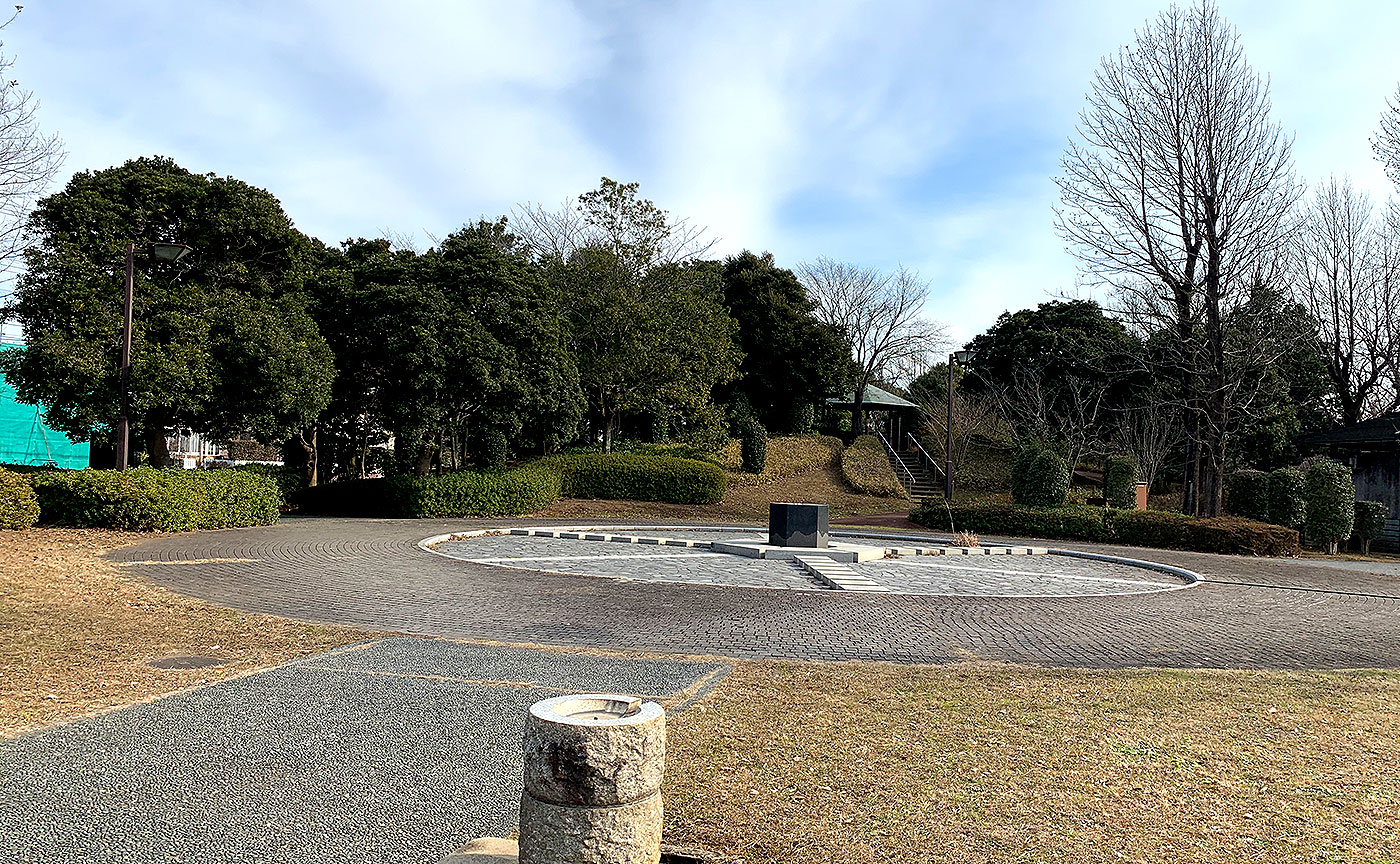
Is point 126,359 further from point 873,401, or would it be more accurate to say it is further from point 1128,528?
point 873,401

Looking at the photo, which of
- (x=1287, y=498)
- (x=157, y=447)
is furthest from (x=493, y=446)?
A: (x=1287, y=498)

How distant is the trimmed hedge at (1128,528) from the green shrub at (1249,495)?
5.47ft

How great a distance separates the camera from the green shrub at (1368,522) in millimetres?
22281

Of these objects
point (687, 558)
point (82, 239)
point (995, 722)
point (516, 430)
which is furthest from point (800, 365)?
point (995, 722)

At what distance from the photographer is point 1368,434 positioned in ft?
89.8

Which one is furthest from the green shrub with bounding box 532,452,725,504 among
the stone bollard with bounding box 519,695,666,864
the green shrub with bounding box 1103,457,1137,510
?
the stone bollard with bounding box 519,695,666,864

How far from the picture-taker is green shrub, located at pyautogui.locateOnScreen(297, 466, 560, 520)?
75.2 ft

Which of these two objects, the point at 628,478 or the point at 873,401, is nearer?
the point at 628,478

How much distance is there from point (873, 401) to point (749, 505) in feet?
52.9

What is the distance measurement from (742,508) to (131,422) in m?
17.0

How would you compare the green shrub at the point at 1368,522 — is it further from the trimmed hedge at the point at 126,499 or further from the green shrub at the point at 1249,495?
the trimmed hedge at the point at 126,499

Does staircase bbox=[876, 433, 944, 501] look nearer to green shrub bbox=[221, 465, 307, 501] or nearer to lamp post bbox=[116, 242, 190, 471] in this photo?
green shrub bbox=[221, 465, 307, 501]

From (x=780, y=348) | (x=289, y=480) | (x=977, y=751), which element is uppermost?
(x=780, y=348)

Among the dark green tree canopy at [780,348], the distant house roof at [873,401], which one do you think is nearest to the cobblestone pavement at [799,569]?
the dark green tree canopy at [780,348]
